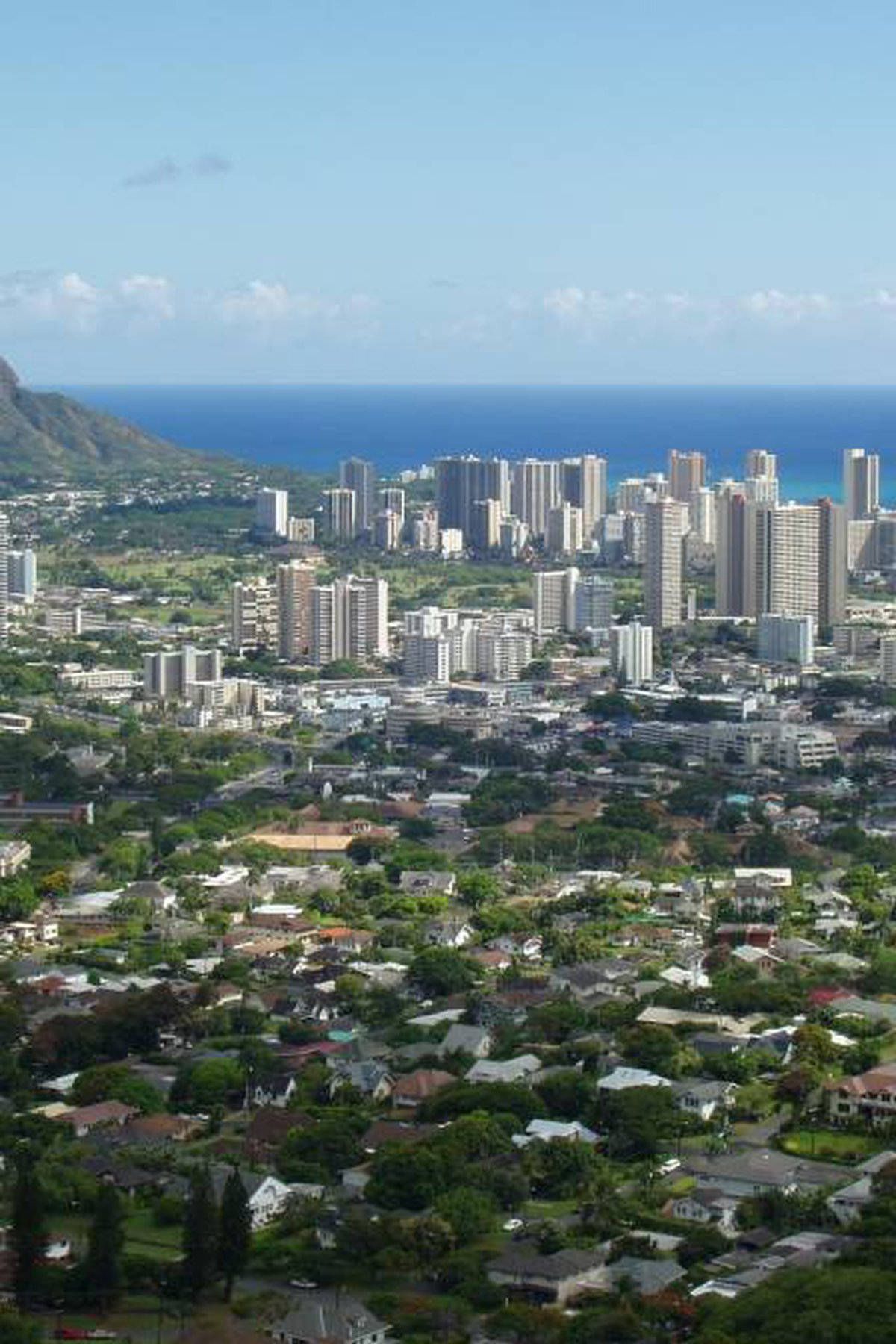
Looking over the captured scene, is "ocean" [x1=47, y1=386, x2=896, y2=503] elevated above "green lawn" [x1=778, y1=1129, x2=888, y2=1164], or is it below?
above

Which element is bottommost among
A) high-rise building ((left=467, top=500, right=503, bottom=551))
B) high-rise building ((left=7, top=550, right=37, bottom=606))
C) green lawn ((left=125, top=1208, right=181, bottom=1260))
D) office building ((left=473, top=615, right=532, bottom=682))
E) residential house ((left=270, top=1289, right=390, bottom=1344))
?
green lawn ((left=125, top=1208, right=181, bottom=1260))

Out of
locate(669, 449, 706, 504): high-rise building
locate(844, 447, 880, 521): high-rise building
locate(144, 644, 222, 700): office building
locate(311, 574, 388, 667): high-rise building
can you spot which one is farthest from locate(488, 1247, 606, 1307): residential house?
locate(669, 449, 706, 504): high-rise building

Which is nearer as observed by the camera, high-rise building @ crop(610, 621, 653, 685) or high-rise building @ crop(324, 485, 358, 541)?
high-rise building @ crop(610, 621, 653, 685)

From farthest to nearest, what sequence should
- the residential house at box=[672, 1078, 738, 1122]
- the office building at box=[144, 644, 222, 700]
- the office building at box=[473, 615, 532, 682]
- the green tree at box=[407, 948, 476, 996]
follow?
the office building at box=[473, 615, 532, 682]
the office building at box=[144, 644, 222, 700]
the green tree at box=[407, 948, 476, 996]
the residential house at box=[672, 1078, 738, 1122]

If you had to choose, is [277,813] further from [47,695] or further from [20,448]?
[20,448]

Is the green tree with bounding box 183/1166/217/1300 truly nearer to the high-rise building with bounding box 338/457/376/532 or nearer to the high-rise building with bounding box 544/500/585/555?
the high-rise building with bounding box 544/500/585/555

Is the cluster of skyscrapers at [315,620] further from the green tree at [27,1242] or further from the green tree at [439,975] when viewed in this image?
the green tree at [27,1242]

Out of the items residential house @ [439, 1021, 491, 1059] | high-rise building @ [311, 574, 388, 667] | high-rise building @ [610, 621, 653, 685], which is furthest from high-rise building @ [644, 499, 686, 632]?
residential house @ [439, 1021, 491, 1059]

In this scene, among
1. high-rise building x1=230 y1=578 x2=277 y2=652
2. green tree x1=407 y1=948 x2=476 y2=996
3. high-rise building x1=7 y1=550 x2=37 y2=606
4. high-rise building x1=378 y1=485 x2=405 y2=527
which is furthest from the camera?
high-rise building x1=378 y1=485 x2=405 y2=527
